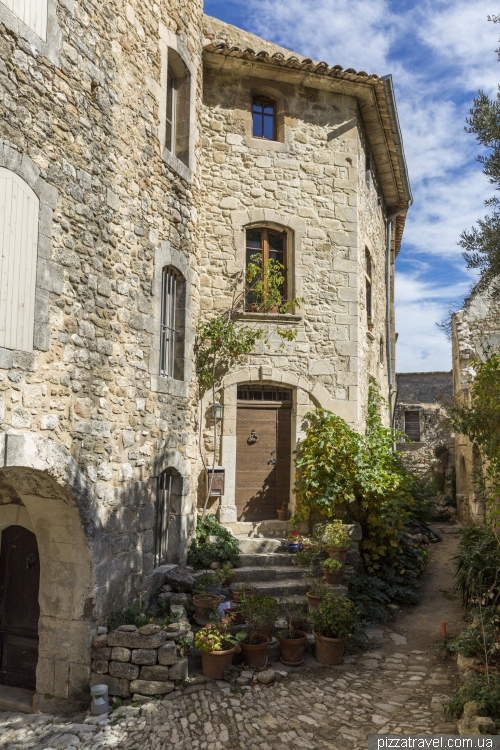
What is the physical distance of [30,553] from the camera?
679 centimetres

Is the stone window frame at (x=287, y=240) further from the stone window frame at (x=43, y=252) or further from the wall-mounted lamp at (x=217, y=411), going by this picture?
the stone window frame at (x=43, y=252)

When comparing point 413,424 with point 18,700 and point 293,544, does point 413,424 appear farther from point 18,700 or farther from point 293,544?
point 18,700

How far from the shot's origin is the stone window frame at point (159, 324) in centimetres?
731

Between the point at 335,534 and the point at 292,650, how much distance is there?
2.08m

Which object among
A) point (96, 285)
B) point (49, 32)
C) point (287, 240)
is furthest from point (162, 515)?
point (49, 32)

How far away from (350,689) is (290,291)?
5.75 metres

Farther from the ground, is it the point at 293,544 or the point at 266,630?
the point at 293,544

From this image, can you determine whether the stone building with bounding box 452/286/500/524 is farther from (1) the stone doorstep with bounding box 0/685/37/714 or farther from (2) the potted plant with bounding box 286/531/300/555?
(1) the stone doorstep with bounding box 0/685/37/714

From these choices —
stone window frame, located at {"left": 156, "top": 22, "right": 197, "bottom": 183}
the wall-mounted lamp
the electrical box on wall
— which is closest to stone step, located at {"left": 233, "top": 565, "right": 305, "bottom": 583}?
the electrical box on wall

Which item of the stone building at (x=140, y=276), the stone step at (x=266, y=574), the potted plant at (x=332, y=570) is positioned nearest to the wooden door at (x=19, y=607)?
the stone building at (x=140, y=276)

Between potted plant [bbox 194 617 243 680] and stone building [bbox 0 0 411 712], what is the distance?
100 cm

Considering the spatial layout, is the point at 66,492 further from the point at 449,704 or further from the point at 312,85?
the point at 312,85

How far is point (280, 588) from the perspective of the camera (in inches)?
301

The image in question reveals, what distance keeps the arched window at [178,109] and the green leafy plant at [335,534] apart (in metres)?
5.39
